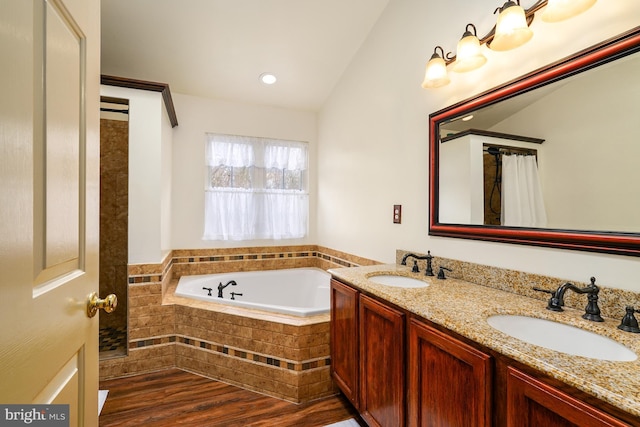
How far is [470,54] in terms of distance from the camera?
1.57 metres

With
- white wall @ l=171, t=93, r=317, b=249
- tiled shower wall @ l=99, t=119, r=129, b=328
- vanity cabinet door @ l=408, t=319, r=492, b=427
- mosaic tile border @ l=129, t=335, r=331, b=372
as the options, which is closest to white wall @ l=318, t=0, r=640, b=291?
vanity cabinet door @ l=408, t=319, r=492, b=427

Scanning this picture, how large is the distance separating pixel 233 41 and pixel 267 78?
1.64 ft

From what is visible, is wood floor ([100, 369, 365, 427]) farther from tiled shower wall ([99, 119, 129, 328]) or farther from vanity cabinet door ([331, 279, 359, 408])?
tiled shower wall ([99, 119, 129, 328])

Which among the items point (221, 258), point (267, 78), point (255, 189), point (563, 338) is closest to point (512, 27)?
point (563, 338)

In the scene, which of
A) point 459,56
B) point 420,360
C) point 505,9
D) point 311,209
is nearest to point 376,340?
point 420,360

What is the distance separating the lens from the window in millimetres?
3262

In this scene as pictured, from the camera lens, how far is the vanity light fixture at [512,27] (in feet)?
4.32

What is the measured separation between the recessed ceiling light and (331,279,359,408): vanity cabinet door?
2165 millimetres

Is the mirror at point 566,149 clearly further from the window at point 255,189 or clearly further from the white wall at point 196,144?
the white wall at point 196,144

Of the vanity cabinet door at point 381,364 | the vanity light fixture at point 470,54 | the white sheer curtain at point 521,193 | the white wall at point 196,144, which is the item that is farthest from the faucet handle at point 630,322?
the white wall at point 196,144

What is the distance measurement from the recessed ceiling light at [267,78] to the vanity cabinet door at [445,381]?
2.66 m

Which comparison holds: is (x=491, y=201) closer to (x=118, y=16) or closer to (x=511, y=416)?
(x=511, y=416)

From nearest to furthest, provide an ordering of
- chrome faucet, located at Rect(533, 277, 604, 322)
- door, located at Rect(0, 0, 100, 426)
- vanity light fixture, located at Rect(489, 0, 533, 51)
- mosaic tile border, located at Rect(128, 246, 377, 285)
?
door, located at Rect(0, 0, 100, 426)
chrome faucet, located at Rect(533, 277, 604, 322)
vanity light fixture, located at Rect(489, 0, 533, 51)
mosaic tile border, located at Rect(128, 246, 377, 285)

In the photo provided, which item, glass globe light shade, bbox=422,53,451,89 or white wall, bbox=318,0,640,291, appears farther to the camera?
glass globe light shade, bbox=422,53,451,89
